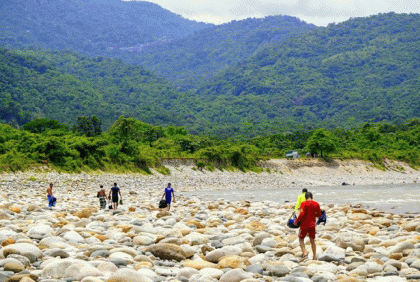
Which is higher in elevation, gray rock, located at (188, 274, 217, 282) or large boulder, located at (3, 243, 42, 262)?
large boulder, located at (3, 243, 42, 262)

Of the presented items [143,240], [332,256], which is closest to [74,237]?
[143,240]

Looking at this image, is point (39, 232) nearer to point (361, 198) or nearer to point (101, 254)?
point (101, 254)

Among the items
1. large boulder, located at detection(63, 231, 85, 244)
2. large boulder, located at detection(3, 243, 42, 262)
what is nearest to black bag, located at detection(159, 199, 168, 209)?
large boulder, located at detection(63, 231, 85, 244)

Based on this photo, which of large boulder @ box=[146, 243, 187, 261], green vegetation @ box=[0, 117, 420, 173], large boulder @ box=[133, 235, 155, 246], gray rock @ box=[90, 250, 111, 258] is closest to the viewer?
gray rock @ box=[90, 250, 111, 258]

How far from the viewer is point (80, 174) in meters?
47.6

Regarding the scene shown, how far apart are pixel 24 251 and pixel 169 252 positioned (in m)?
2.78

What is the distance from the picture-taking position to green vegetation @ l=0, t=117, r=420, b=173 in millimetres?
47562

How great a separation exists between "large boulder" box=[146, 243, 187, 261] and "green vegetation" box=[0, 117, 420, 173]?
3434cm

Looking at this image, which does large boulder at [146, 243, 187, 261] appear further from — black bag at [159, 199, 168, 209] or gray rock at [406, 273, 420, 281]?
black bag at [159, 199, 168, 209]

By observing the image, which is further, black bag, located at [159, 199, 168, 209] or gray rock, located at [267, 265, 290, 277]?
black bag, located at [159, 199, 168, 209]

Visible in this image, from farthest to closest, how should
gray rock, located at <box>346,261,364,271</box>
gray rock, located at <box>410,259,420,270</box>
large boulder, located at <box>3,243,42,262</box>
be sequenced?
gray rock, located at <box>346,261,364,271</box> → gray rock, located at <box>410,259,420,270</box> → large boulder, located at <box>3,243,42,262</box>

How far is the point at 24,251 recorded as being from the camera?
855cm

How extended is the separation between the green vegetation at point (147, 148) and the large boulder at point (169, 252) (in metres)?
34.3

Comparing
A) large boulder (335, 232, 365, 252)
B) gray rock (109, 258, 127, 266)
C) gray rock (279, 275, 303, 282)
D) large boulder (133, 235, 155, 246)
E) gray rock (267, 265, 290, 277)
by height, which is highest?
gray rock (109, 258, 127, 266)
